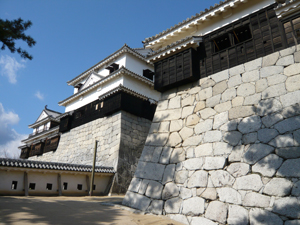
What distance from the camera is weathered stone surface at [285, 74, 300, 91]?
19.1 ft

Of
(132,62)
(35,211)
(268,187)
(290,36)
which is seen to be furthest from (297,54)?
(132,62)

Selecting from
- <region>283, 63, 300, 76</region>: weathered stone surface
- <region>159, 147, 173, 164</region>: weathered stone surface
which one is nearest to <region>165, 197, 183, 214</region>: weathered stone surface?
<region>159, 147, 173, 164</region>: weathered stone surface

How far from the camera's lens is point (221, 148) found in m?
6.39

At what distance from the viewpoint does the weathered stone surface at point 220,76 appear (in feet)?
24.3

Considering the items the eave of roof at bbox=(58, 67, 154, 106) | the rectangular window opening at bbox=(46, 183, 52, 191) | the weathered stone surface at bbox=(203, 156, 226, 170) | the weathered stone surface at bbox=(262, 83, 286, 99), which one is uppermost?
the eave of roof at bbox=(58, 67, 154, 106)

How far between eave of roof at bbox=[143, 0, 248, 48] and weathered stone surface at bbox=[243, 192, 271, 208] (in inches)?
242

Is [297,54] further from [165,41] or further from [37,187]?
[37,187]

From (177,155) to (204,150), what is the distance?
970mm

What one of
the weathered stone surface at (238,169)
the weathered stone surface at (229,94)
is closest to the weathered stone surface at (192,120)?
the weathered stone surface at (229,94)

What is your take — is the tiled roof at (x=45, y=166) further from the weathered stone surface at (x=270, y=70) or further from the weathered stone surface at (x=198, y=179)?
the weathered stone surface at (x=270, y=70)

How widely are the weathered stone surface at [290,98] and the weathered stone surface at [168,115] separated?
3.31 m

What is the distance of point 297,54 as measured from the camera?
6.13 metres

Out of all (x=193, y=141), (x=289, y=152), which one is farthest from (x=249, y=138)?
(x=193, y=141)

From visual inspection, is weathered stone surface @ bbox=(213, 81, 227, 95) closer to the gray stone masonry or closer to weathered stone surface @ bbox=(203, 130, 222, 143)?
weathered stone surface @ bbox=(203, 130, 222, 143)
